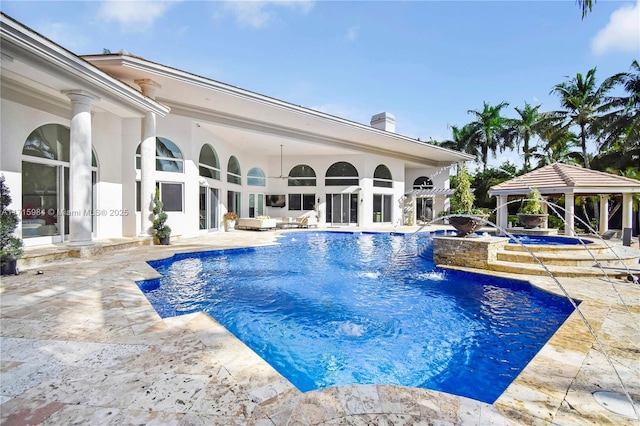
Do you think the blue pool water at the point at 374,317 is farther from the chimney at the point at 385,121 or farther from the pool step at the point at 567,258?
the chimney at the point at 385,121

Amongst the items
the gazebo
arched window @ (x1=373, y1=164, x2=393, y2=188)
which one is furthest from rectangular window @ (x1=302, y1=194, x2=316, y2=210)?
the gazebo

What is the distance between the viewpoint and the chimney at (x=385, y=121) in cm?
2056

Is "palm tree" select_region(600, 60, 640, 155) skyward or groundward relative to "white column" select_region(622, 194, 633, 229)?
skyward

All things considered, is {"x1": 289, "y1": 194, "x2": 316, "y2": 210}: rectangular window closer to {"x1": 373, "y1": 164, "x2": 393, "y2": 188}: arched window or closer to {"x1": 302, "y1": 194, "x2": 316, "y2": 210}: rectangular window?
{"x1": 302, "y1": 194, "x2": 316, "y2": 210}: rectangular window

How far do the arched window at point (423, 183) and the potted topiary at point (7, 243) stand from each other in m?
21.6

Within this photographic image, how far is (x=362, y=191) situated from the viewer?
18.8 meters

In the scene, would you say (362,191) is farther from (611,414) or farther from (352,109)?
(611,414)

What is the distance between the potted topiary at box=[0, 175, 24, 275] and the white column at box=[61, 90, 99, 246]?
4.78ft

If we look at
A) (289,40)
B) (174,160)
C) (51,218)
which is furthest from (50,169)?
(289,40)

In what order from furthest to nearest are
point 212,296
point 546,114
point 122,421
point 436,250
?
point 546,114 → point 436,250 → point 212,296 → point 122,421

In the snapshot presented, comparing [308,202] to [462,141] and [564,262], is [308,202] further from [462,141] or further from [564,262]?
[462,141]

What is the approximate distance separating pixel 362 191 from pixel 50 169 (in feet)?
47.4

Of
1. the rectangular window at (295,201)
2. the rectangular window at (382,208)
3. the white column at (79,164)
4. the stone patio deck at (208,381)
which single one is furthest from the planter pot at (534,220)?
the white column at (79,164)

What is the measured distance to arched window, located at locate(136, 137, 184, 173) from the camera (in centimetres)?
1136
